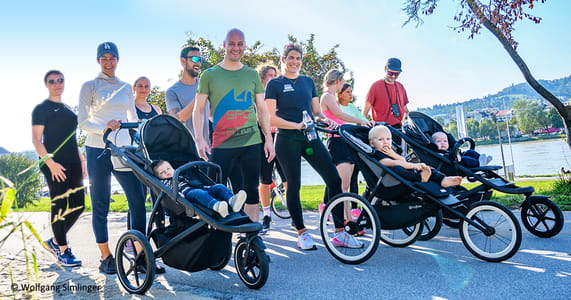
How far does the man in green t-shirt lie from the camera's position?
4.43 meters

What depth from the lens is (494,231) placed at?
3.84 metres

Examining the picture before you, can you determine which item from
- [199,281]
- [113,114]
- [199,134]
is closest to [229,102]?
[199,134]

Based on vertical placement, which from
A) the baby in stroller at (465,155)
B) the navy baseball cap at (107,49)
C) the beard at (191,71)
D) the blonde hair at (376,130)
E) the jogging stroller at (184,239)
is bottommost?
the jogging stroller at (184,239)

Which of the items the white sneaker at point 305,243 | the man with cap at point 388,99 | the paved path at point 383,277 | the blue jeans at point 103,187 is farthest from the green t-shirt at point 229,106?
the man with cap at point 388,99

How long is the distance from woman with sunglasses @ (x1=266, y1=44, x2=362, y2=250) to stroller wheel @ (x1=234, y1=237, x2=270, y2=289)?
1237 millimetres

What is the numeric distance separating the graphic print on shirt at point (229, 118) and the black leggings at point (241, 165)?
0.14 metres

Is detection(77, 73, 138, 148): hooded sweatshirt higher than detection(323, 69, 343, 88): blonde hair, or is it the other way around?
detection(323, 69, 343, 88): blonde hair

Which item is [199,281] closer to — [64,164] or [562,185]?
[64,164]

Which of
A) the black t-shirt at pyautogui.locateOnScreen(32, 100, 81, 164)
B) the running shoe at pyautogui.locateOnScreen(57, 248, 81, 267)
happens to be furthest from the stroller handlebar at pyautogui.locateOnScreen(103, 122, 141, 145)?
the running shoe at pyautogui.locateOnScreen(57, 248, 81, 267)

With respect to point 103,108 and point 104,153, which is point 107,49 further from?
point 104,153

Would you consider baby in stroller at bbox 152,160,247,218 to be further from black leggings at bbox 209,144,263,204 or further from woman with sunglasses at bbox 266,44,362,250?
woman with sunglasses at bbox 266,44,362,250

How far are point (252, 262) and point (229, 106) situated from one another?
5.44 ft

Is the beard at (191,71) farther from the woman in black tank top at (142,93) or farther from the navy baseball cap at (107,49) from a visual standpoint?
the navy baseball cap at (107,49)

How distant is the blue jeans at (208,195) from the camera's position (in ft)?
10.8
